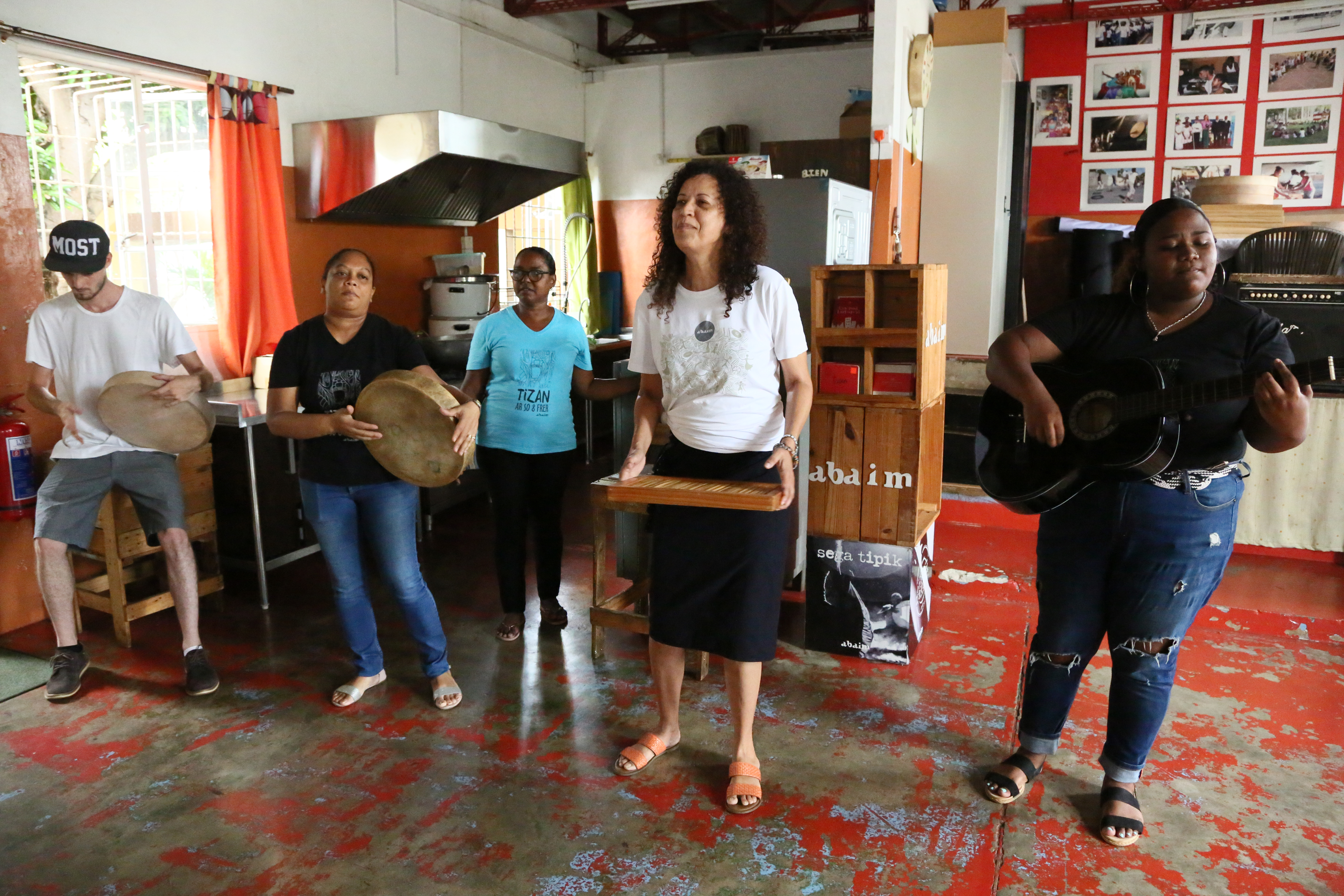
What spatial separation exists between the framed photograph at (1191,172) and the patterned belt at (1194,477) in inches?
210

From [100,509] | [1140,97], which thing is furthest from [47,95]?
[1140,97]

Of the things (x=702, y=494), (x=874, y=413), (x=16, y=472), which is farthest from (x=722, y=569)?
(x=16, y=472)

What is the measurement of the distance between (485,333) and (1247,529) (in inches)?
156

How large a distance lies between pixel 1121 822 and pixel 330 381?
2644mm

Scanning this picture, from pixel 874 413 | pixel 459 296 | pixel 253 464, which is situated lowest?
pixel 253 464

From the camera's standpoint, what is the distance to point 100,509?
378 centimetres

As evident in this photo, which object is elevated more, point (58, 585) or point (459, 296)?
point (459, 296)

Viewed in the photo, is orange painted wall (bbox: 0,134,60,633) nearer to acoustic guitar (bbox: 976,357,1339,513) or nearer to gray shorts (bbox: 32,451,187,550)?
gray shorts (bbox: 32,451,187,550)

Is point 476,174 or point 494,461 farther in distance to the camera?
point 476,174

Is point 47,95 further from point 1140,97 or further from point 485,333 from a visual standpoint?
point 1140,97

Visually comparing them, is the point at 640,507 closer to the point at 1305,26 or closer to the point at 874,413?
the point at 874,413

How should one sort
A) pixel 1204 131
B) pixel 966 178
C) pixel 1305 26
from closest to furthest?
pixel 966 178 → pixel 1305 26 → pixel 1204 131

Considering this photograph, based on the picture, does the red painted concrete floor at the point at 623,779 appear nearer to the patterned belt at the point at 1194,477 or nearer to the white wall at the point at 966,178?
the patterned belt at the point at 1194,477

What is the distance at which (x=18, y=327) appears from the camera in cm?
388
